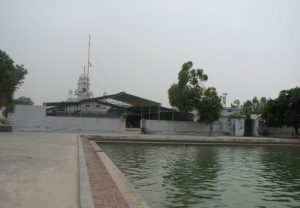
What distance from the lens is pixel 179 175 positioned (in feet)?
47.3

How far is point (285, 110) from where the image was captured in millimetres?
45750

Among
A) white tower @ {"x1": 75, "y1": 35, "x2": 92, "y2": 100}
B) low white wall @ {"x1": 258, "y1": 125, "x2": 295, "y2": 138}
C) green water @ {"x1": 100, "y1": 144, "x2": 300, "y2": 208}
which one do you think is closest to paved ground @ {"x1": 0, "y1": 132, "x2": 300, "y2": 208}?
green water @ {"x1": 100, "y1": 144, "x2": 300, "y2": 208}

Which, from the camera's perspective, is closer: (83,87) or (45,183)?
(45,183)

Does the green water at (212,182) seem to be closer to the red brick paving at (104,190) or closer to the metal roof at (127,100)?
the red brick paving at (104,190)

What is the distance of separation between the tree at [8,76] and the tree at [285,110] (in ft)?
95.9

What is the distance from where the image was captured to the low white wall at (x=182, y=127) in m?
43.8

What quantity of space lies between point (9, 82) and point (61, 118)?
633 cm

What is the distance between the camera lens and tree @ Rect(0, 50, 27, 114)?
3594 cm

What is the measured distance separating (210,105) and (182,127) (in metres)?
4.70

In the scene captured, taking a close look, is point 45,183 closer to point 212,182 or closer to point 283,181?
point 212,182

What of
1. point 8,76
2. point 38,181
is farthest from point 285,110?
point 38,181

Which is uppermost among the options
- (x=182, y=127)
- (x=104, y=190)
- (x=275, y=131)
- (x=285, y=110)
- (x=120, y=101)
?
(x=120, y=101)

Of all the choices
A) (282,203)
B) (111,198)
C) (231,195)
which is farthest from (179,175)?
(111,198)

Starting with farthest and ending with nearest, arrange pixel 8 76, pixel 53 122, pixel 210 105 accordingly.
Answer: pixel 210 105 → pixel 53 122 → pixel 8 76
